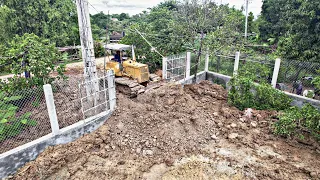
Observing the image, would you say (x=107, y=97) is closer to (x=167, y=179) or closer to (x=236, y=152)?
(x=167, y=179)

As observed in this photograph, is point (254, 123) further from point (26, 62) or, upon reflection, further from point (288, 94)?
point (26, 62)

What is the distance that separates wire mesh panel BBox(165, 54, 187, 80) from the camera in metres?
10.5

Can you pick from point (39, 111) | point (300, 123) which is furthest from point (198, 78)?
point (39, 111)

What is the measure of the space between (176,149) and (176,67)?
5370mm

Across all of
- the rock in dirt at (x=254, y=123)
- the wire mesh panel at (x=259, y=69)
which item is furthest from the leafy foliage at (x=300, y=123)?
the wire mesh panel at (x=259, y=69)

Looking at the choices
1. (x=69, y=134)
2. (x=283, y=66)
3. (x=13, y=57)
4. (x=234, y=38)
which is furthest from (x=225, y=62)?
(x=13, y=57)

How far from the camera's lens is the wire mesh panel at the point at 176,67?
10.5 meters

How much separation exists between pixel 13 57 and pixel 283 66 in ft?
32.6

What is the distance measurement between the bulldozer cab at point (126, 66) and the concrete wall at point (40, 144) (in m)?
2.64

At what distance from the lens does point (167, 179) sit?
5.00 meters

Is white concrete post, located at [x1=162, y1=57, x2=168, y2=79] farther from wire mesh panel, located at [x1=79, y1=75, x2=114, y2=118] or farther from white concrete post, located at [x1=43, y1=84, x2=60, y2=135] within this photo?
white concrete post, located at [x1=43, y1=84, x2=60, y2=135]

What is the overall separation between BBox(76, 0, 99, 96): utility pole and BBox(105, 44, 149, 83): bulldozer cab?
198 cm

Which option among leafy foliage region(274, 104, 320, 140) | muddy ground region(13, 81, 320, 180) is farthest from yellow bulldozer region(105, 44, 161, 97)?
leafy foliage region(274, 104, 320, 140)

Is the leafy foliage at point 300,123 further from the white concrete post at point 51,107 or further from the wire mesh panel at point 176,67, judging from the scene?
the white concrete post at point 51,107
